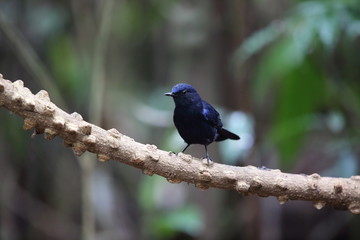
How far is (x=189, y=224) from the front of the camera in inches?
156

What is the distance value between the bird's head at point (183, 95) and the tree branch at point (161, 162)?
75 cm

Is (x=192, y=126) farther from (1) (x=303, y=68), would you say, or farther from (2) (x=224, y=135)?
(1) (x=303, y=68)

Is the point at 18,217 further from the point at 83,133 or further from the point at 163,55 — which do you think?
the point at 83,133

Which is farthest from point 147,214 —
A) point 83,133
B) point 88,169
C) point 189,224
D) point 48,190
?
point 83,133

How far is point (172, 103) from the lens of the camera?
A: 16.4 ft

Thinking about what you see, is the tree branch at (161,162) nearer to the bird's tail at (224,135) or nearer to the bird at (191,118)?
the bird at (191,118)

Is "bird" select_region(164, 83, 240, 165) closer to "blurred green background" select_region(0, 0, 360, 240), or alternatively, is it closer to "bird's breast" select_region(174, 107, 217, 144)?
"bird's breast" select_region(174, 107, 217, 144)

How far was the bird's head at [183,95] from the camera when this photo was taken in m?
2.69

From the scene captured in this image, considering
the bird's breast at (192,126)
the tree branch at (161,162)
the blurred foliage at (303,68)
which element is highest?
the blurred foliage at (303,68)

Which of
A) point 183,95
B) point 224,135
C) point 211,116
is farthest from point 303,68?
point 183,95

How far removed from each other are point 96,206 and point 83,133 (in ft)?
12.5

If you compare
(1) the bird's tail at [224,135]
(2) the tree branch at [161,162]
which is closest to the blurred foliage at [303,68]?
(1) the bird's tail at [224,135]

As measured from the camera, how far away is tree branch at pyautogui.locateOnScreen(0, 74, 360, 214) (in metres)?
1.60

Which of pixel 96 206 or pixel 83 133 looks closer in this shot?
pixel 83 133
